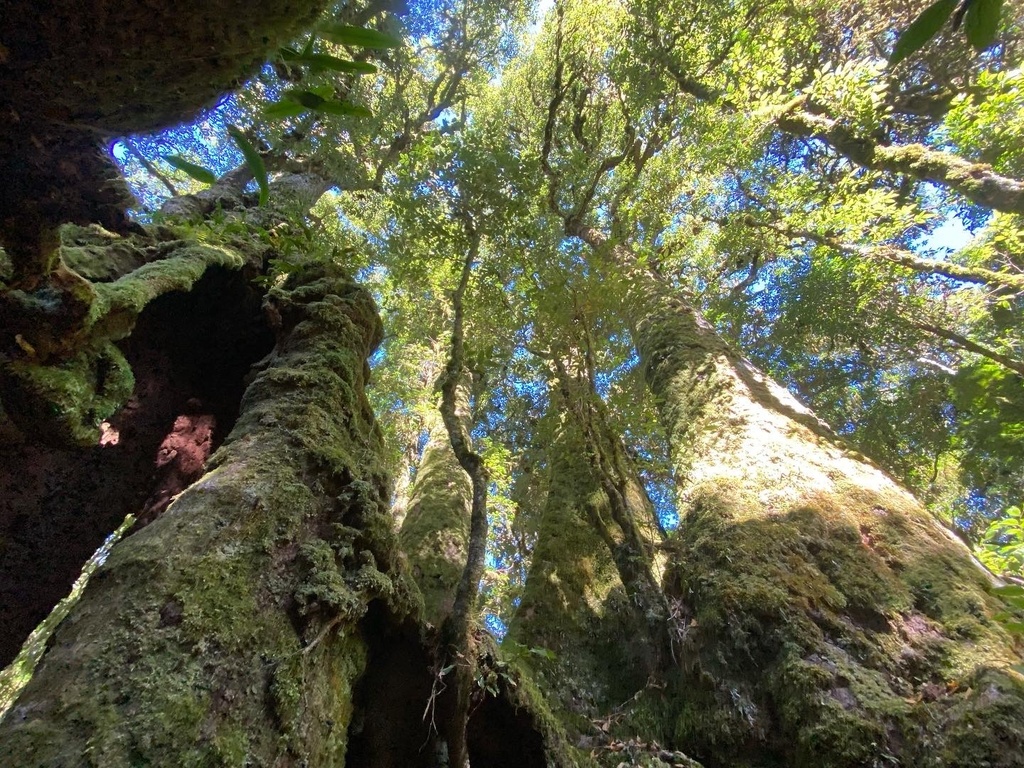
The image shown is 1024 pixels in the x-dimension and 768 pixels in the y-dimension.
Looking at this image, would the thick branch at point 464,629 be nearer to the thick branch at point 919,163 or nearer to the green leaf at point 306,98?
the green leaf at point 306,98

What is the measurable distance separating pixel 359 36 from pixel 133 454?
156 inches

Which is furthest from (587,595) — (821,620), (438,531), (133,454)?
(133,454)

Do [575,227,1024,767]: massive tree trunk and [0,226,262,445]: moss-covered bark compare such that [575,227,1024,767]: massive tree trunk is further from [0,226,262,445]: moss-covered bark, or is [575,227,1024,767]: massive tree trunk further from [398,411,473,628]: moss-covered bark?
[0,226,262,445]: moss-covered bark

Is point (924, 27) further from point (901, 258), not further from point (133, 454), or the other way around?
point (901, 258)

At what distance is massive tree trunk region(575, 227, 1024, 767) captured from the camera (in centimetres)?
235

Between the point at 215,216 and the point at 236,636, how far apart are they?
3.93 m

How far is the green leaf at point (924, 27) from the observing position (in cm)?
66

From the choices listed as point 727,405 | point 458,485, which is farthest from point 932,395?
point 458,485

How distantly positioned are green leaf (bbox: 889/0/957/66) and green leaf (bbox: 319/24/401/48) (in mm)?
777

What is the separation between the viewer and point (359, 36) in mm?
993

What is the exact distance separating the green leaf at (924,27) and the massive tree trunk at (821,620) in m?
2.67

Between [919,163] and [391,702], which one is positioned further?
[919,163]

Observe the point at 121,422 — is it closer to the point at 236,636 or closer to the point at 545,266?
the point at 236,636

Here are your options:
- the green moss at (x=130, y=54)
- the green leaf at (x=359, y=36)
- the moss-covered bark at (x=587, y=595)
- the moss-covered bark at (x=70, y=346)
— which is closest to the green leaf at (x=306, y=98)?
the green leaf at (x=359, y=36)
